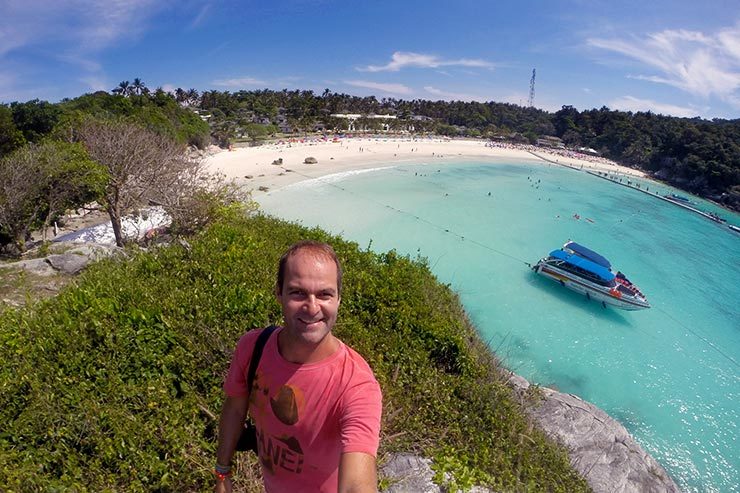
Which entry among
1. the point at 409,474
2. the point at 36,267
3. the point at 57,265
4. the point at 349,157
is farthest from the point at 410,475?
the point at 349,157

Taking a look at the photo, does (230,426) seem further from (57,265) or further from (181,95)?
(181,95)

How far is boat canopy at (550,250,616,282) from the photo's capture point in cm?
2003

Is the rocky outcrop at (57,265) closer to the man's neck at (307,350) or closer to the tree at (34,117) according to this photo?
the man's neck at (307,350)

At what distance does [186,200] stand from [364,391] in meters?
16.4

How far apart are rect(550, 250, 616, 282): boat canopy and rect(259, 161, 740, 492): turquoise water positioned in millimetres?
1716

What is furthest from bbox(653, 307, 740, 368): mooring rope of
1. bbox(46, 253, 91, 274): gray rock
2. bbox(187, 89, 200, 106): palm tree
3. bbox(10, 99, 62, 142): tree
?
bbox(187, 89, 200, 106): palm tree

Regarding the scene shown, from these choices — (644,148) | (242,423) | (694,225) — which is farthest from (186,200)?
(644,148)

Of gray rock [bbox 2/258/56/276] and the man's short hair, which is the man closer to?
the man's short hair

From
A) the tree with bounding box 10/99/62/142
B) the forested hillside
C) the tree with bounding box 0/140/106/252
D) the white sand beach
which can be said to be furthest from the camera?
the white sand beach

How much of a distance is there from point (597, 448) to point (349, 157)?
51071 mm

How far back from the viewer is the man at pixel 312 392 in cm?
177

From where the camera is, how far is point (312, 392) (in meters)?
1.85

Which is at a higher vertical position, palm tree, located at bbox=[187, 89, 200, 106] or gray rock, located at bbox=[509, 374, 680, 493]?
palm tree, located at bbox=[187, 89, 200, 106]

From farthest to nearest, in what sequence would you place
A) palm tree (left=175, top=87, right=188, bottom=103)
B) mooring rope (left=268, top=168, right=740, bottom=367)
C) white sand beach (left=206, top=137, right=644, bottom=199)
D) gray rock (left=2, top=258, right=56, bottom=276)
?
palm tree (left=175, top=87, right=188, bottom=103), white sand beach (left=206, top=137, right=644, bottom=199), mooring rope (left=268, top=168, right=740, bottom=367), gray rock (left=2, top=258, right=56, bottom=276)
